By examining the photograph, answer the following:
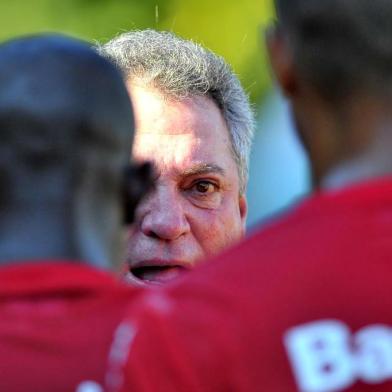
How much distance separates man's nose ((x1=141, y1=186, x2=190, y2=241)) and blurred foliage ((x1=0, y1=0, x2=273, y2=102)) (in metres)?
3.11

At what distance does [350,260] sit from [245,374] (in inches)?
9.4

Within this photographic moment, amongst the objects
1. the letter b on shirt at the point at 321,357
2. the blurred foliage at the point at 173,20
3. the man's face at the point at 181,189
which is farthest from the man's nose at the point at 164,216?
the blurred foliage at the point at 173,20

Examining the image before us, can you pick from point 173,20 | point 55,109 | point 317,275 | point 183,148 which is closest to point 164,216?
point 183,148

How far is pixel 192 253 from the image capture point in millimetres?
4578

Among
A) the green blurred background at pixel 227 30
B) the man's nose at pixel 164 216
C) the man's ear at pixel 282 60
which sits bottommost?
the man's ear at pixel 282 60

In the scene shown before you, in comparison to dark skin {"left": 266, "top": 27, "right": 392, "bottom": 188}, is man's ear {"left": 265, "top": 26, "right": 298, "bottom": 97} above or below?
above

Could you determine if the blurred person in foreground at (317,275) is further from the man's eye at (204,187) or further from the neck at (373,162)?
the man's eye at (204,187)

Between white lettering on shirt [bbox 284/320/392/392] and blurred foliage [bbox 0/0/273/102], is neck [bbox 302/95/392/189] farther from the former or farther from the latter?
blurred foliage [bbox 0/0/273/102]

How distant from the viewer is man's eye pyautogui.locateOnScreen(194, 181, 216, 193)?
15.5 feet

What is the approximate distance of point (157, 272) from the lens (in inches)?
179

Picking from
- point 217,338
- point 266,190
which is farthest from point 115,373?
point 266,190

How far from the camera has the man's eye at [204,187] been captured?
186 inches

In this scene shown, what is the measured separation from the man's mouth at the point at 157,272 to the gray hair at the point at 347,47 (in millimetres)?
1895

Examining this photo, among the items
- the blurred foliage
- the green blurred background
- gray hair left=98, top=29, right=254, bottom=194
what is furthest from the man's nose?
the blurred foliage
